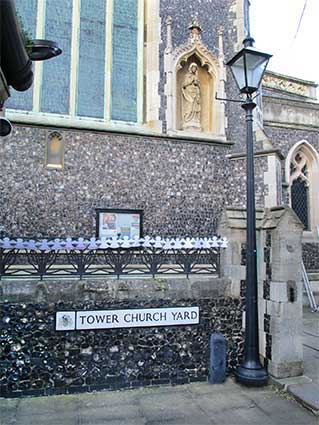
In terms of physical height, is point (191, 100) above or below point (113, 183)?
above

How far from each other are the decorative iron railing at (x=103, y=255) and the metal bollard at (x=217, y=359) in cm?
106

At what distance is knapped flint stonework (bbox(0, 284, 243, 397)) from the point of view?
507 cm

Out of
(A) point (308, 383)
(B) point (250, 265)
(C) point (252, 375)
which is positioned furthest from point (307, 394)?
(B) point (250, 265)

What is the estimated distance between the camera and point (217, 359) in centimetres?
560

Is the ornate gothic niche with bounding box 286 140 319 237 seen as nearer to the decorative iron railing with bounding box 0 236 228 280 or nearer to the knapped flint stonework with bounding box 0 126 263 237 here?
the knapped flint stonework with bounding box 0 126 263 237

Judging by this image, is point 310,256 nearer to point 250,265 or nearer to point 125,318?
point 250,265

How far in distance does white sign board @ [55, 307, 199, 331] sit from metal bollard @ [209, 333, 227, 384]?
409 millimetres

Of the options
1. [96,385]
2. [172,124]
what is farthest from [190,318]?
[172,124]

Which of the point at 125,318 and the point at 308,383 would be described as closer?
the point at 308,383

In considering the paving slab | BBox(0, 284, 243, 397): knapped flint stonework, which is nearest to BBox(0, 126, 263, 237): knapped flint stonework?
BBox(0, 284, 243, 397): knapped flint stonework

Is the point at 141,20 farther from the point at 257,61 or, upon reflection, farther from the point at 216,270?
the point at 216,270

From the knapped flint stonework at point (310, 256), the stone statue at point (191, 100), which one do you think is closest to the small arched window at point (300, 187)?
the knapped flint stonework at point (310, 256)

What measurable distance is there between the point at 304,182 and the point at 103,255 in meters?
11.1

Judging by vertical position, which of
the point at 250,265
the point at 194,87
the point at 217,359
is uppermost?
the point at 194,87
